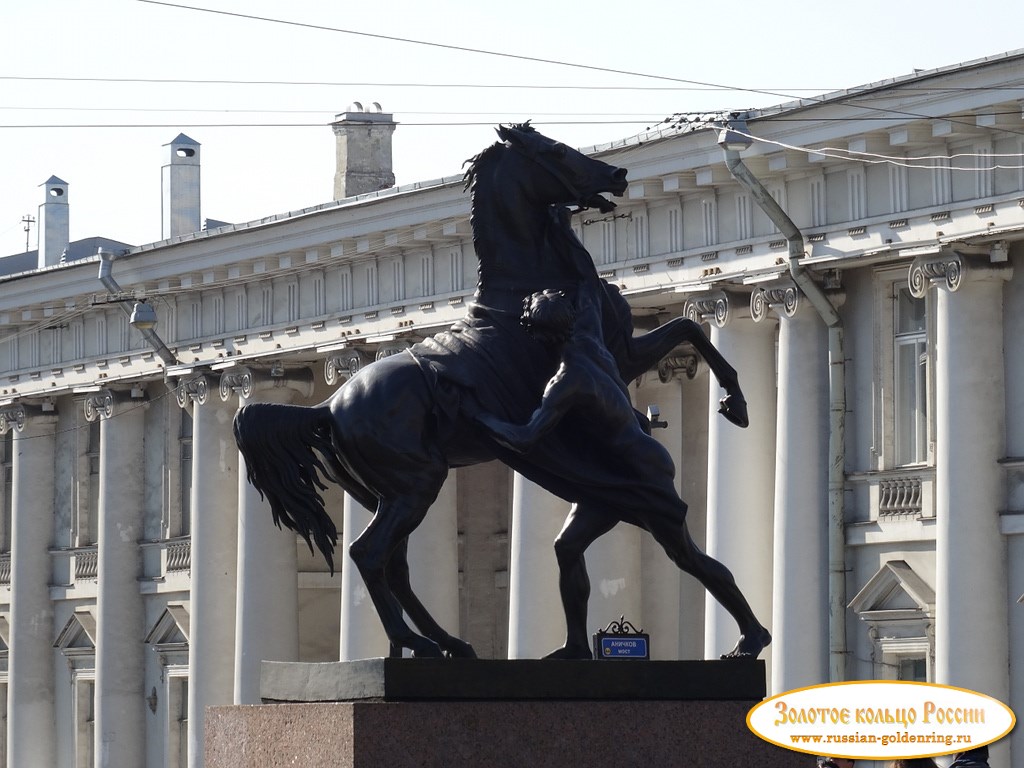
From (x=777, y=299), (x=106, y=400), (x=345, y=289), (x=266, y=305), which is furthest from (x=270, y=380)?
(x=777, y=299)

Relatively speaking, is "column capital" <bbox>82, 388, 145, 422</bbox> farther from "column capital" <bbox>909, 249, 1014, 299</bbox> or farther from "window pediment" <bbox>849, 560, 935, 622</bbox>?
"column capital" <bbox>909, 249, 1014, 299</bbox>

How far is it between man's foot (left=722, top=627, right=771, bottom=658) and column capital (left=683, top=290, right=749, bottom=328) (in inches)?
679

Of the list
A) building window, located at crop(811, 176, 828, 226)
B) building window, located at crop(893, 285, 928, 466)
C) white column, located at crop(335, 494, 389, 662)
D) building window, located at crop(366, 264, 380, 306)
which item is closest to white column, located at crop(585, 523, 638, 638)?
white column, located at crop(335, 494, 389, 662)

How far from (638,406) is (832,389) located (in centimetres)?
455

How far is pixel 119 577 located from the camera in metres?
40.5

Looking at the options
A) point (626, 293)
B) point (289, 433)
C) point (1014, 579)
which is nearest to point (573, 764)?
point (289, 433)

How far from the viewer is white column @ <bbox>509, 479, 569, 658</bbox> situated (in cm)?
3108

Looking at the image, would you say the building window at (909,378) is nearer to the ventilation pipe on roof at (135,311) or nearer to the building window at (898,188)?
the building window at (898,188)

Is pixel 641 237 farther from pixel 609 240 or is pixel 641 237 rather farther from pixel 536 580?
pixel 536 580

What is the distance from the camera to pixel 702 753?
11062mm

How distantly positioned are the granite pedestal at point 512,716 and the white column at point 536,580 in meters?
19.7

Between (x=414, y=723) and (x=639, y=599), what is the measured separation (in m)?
20.7

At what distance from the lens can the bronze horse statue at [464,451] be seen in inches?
462

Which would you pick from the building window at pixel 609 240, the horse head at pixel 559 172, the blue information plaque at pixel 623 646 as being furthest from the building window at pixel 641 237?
the horse head at pixel 559 172
